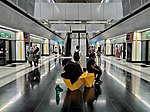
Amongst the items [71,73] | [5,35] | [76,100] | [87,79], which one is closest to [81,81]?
[87,79]

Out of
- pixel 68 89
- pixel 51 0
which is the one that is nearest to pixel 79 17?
pixel 51 0

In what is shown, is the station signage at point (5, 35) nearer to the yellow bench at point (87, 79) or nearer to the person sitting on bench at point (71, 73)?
the person sitting on bench at point (71, 73)

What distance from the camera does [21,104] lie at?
526 centimetres

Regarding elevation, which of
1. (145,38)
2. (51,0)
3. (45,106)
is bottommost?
(45,106)

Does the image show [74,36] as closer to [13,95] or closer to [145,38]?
[145,38]

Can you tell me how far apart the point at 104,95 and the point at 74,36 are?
15.5 m

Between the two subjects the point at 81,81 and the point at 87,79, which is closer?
the point at 81,81

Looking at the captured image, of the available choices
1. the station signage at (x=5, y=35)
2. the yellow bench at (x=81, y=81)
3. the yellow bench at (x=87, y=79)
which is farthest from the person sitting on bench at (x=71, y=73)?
the station signage at (x=5, y=35)

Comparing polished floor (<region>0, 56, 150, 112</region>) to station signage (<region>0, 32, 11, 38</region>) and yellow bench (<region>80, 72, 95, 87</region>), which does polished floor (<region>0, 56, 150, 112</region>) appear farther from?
station signage (<region>0, 32, 11, 38</region>)

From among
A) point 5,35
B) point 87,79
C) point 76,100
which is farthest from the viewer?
point 5,35

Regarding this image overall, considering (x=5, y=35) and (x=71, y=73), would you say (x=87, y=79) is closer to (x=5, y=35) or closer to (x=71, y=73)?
(x=71, y=73)

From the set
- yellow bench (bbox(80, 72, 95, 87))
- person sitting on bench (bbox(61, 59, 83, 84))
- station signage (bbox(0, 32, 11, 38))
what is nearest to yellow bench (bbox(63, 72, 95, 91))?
yellow bench (bbox(80, 72, 95, 87))

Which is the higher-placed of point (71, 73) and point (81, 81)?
point (71, 73)

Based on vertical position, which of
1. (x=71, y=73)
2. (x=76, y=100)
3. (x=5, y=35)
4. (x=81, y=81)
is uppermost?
(x=5, y=35)
